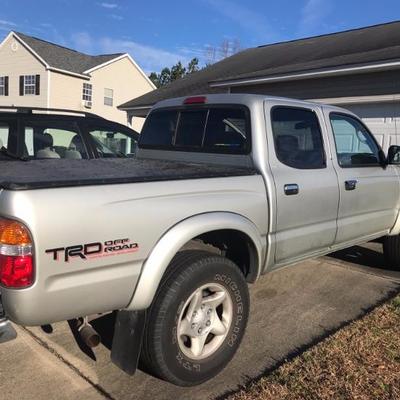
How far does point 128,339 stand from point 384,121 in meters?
8.78

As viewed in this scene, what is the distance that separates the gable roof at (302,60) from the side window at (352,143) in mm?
5619

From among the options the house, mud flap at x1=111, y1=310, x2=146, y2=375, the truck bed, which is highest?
the house

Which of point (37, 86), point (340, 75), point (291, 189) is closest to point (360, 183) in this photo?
point (291, 189)

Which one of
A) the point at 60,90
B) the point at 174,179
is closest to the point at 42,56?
the point at 60,90

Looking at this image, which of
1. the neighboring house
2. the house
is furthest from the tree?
the house

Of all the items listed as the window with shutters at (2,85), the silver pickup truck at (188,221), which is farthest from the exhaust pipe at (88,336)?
the window with shutters at (2,85)

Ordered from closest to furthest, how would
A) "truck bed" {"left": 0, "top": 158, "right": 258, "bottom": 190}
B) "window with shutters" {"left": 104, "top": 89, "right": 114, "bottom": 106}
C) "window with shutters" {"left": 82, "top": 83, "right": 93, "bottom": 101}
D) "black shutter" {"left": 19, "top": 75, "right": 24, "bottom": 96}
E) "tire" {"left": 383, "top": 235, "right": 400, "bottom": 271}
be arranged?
"truck bed" {"left": 0, "top": 158, "right": 258, "bottom": 190} → "tire" {"left": 383, "top": 235, "right": 400, "bottom": 271} → "black shutter" {"left": 19, "top": 75, "right": 24, "bottom": 96} → "window with shutters" {"left": 82, "top": 83, "right": 93, "bottom": 101} → "window with shutters" {"left": 104, "top": 89, "right": 114, "bottom": 106}

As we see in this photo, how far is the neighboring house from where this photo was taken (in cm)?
2938

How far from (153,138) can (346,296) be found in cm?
248

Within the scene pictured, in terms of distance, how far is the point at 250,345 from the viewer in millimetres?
3770

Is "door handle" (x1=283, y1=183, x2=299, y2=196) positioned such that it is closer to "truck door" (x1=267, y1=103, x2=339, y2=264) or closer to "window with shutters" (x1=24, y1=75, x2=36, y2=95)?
"truck door" (x1=267, y1=103, x2=339, y2=264)

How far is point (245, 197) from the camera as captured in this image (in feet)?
11.0

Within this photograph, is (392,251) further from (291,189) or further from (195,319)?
(195,319)

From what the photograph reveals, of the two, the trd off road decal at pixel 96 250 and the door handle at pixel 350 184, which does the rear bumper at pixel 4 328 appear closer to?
the trd off road decal at pixel 96 250
